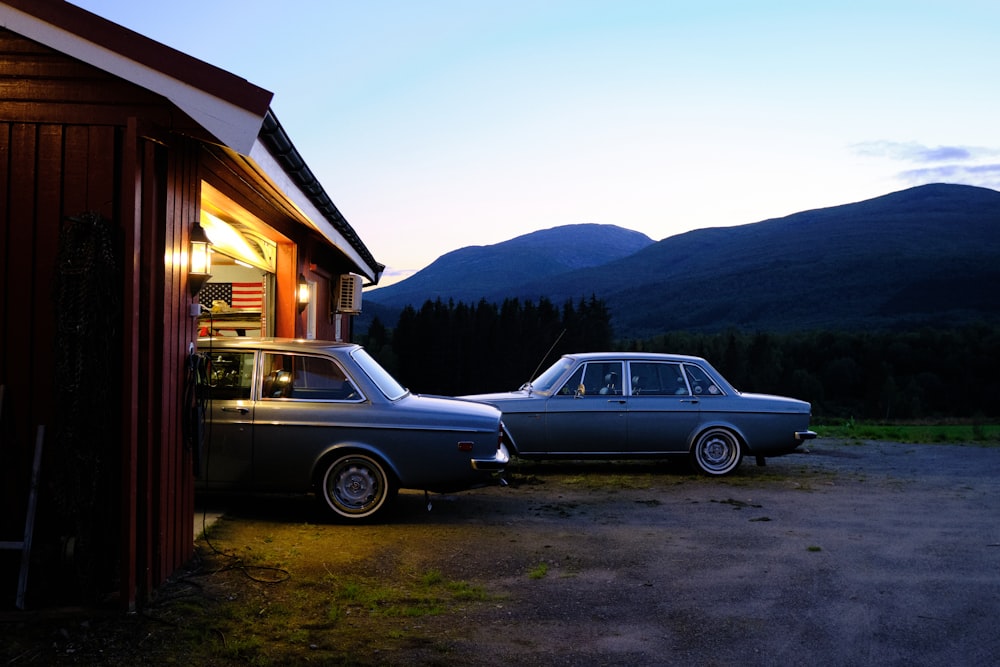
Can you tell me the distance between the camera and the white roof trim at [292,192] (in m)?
6.34

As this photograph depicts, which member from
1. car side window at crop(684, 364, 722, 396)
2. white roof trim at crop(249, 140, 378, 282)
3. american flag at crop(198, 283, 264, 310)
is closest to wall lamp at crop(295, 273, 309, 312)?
white roof trim at crop(249, 140, 378, 282)

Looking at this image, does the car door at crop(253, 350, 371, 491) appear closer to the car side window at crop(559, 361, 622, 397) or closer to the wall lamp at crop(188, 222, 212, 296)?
the wall lamp at crop(188, 222, 212, 296)

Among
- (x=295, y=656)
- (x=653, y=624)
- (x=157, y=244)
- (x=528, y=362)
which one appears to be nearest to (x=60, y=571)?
(x=295, y=656)

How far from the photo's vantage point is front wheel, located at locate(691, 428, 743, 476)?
1176 centimetres

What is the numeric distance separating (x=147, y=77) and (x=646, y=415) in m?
7.89

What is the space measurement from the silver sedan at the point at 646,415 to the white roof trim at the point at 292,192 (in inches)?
112

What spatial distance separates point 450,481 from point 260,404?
5.96 ft

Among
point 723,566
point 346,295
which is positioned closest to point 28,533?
point 723,566

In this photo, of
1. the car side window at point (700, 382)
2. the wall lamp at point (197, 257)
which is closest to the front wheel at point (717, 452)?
the car side window at point (700, 382)

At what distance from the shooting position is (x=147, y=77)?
17.0ft

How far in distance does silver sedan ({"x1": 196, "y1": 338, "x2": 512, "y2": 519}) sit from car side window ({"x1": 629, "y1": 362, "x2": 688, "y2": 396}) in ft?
12.6

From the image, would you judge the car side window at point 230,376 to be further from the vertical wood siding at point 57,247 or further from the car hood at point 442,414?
the vertical wood siding at point 57,247

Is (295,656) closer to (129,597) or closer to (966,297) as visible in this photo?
(129,597)

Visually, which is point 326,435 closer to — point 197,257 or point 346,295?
point 197,257
